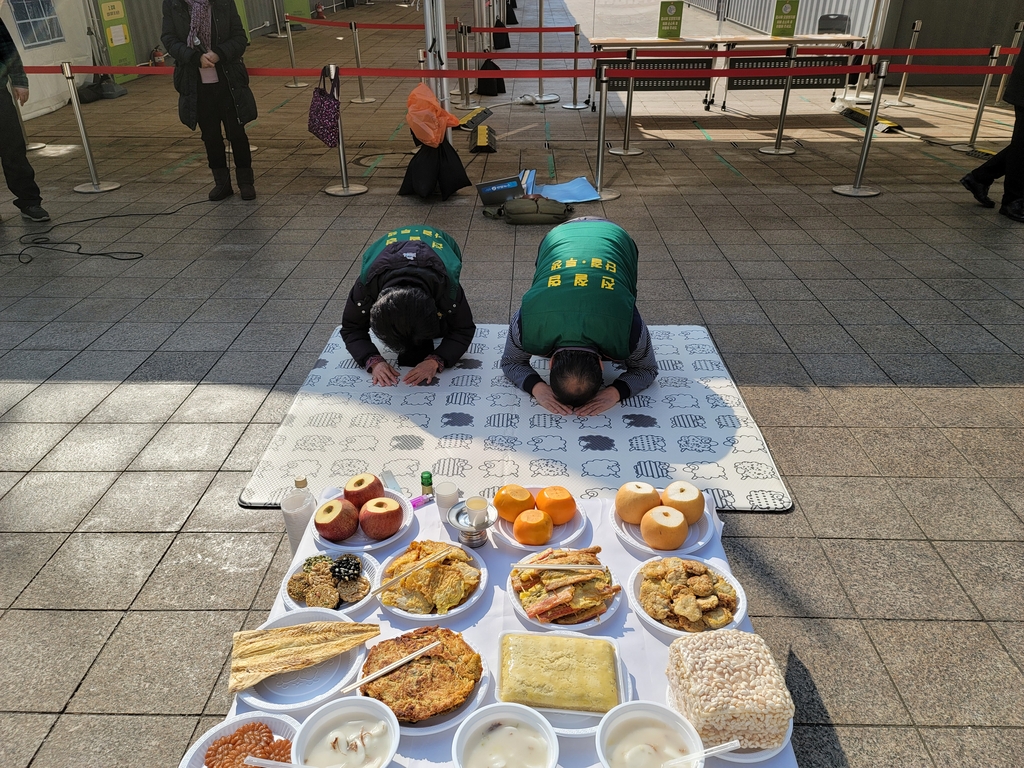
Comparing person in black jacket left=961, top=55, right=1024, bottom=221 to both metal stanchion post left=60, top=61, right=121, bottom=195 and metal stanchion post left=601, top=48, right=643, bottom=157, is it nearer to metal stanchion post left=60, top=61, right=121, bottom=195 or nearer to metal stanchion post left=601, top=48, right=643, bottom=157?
metal stanchion post left=601, top=48, right=643, bottom=157

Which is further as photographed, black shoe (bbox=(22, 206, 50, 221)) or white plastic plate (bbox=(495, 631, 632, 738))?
black shoe (bbox=(22, 206, 50, 221))

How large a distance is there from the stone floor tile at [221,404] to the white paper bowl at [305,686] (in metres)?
2.36

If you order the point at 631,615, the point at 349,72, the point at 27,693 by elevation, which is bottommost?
the point at 27,693

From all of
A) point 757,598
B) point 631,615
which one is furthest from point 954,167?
point 631,615

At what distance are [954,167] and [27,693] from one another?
983cm

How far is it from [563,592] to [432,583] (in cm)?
40

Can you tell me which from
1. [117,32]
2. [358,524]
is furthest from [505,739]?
[117,32]

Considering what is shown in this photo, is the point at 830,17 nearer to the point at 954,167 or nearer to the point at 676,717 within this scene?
the point at 954,167

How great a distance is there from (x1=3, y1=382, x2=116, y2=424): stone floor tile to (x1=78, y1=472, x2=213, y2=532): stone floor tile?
0.83 metres

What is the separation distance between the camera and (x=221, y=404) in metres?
4.19

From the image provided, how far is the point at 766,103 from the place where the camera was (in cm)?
1205

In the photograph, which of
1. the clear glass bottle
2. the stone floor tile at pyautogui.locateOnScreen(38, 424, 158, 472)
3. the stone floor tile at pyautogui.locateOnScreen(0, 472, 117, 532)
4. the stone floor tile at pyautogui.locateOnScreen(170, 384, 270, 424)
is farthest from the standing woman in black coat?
the clear glass bottle

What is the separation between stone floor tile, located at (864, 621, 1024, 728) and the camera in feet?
7.91

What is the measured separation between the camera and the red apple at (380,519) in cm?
235
